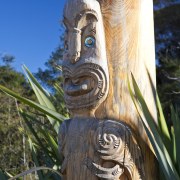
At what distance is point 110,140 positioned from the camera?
1.87 metres

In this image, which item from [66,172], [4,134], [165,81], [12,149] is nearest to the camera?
Result: [66,172]

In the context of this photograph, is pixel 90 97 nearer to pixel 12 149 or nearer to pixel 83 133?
pixel 83 133

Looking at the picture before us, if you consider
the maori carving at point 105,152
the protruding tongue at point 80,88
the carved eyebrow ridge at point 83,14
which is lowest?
the maori carving at point 105,152

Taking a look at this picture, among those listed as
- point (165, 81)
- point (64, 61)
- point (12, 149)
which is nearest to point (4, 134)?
point (12, 149)


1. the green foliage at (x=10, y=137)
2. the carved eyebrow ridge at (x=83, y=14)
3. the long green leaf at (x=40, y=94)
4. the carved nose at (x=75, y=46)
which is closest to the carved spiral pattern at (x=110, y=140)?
the carved nose at (x=75, y=46)

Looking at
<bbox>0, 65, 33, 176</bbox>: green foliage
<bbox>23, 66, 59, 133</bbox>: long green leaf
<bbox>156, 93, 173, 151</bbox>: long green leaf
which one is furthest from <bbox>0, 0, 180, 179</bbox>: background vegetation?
<bbox>156, 93, 173, 151</bbox>: long green leaf

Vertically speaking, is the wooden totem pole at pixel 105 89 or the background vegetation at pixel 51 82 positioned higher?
the background vegetation at pixel 51 82

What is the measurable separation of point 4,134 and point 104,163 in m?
12.9

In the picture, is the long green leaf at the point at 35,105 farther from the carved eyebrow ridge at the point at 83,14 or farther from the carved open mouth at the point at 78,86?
the carved eyebrow ridge at the point at 83,14

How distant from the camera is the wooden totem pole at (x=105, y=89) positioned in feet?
6.16

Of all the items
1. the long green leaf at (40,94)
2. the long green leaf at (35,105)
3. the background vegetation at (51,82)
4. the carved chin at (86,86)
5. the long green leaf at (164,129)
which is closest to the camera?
the carved chin at (86,86)

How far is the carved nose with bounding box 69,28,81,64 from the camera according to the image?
2021 millimetres

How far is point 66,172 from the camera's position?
200cm

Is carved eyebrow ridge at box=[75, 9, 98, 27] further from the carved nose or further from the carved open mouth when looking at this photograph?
the carved open mouth
